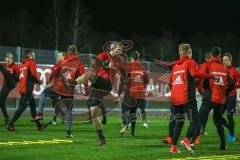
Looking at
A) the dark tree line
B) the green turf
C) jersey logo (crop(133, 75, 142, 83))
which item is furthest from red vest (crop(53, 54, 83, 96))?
the dark tree line

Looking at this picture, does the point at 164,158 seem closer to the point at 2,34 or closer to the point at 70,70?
the point at 70,70

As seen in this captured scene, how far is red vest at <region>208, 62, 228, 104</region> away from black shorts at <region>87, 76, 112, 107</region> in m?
2.29

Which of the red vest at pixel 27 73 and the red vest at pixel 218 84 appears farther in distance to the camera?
the red vest at pixel 27 73

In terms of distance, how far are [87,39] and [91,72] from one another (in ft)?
152

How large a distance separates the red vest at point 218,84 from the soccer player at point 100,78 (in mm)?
2279

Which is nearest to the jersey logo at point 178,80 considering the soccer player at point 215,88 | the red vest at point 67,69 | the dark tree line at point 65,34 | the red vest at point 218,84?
the soccer player at point 215,88

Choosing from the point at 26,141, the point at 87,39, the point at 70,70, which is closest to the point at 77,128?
the point at 70,70

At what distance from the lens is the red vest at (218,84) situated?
13383 millimetres

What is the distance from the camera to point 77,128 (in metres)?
19.4

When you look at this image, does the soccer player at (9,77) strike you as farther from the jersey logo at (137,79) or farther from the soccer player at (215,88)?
the soccer player at (215,88)

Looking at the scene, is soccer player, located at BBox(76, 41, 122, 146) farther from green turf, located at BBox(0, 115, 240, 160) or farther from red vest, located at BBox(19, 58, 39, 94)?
red vest, located at BBox(19, 58, 39, 94)

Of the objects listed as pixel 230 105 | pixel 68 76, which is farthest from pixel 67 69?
pixel 230 105

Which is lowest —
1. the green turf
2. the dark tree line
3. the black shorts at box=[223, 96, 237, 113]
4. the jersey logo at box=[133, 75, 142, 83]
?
the green turf

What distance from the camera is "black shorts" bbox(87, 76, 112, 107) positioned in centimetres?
1348
